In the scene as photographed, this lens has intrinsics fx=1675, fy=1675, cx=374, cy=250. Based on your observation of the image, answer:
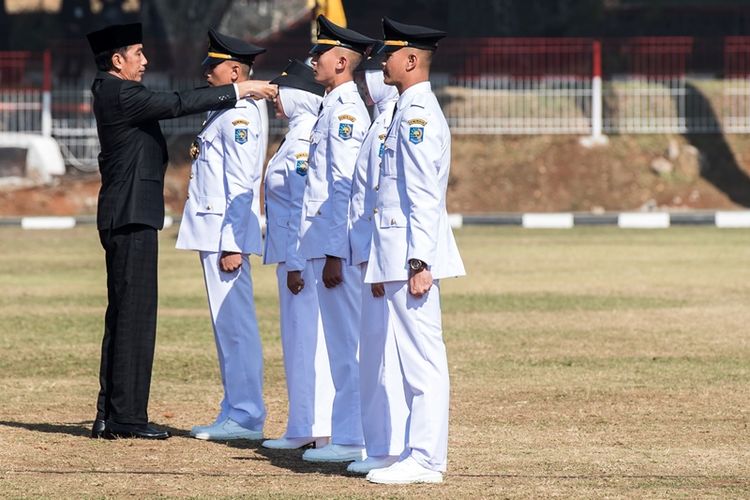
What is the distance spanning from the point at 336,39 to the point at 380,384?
187 centimetres

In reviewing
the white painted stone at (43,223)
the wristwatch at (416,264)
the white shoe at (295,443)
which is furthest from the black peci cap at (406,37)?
the white painted stone at (43,223)

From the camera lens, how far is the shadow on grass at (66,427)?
9344 millimetres

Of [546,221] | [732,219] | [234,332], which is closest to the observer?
[234,332]

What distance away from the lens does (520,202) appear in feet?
106

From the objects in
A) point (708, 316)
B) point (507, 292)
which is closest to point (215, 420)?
point (708, 316)

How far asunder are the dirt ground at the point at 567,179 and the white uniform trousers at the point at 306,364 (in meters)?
22.5

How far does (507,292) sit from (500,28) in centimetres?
2224

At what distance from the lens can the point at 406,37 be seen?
7.79m

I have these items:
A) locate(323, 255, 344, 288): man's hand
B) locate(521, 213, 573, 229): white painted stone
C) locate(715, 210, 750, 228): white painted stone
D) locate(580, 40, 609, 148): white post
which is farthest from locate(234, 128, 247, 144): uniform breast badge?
locate(580, 40, 609, 148): white post

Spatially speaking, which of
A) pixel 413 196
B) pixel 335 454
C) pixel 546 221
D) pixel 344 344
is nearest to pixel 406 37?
pixel 413 196

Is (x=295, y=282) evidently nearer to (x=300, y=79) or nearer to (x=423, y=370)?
(x=300, y=79)

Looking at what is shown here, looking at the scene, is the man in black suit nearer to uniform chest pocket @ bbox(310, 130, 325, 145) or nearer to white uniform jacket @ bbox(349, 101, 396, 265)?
uniform chest pocket @ bbox(310, 130, 325, 145)

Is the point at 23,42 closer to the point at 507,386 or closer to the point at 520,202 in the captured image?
the point at 520,202

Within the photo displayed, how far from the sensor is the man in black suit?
911 cm
